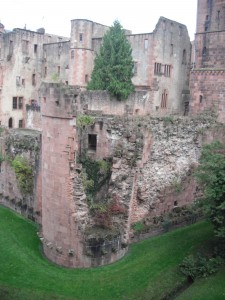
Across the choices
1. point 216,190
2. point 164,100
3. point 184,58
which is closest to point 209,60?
point 164,100

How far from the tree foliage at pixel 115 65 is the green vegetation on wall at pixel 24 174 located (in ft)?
40.5

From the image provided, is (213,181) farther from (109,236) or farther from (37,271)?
(37,271)

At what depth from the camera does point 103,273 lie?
58.4ft

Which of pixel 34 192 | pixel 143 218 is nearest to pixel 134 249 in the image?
pixel 143 218

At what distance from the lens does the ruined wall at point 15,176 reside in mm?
24025

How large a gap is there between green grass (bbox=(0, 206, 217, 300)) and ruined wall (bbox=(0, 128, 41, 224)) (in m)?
3.27

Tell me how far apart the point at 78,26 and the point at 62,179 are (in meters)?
26.2

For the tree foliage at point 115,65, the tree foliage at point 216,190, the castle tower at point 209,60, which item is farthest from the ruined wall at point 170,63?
the tree foliage at point 216,190

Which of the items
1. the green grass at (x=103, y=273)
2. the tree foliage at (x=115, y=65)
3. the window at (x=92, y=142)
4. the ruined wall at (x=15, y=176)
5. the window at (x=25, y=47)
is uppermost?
the window at (x=25, y=47)

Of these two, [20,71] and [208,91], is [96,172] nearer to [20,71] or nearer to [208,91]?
[208,91]

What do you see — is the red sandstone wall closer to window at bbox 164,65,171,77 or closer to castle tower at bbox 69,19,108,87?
window at bbox 164,65,171,77

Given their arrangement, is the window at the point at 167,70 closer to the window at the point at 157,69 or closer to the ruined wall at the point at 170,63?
the ruined wall at the point at 170,63

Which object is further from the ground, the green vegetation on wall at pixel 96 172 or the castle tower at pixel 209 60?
the castle tower at pixel 209 60

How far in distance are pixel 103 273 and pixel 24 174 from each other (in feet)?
30.7
